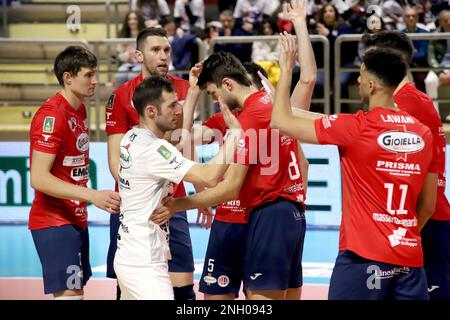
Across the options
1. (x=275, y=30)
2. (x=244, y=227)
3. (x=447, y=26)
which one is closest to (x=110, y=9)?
(x=275, y=30)

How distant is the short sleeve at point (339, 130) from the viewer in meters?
5.13

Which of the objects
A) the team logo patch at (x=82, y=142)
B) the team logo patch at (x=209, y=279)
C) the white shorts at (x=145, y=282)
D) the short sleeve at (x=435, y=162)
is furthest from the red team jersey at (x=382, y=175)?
the team logo patch at (x=82, y=142)

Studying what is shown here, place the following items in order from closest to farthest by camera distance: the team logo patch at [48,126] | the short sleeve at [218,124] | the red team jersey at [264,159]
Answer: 1. the red team jersey at [264,159]
2. the team logo patch at [48,126]
3. the short sleeve at [218,124]

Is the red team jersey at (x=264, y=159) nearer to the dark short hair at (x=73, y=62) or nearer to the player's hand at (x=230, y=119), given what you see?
the player's hand at (x=230, y=119)

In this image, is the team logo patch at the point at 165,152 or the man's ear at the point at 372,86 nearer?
the man's ear at the point at 372,86

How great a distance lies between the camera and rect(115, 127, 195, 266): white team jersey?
5402 mm

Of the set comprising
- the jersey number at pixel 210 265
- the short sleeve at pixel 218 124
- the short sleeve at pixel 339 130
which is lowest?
the jersey number at pixel 210 265

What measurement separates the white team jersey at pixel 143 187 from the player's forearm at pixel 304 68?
111 cm

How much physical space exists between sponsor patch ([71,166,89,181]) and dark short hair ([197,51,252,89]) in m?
1.14

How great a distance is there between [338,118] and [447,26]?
7.53m

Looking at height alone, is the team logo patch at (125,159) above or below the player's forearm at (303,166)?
above

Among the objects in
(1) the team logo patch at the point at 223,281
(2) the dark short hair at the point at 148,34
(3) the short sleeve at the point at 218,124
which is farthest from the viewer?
(2) the dark short hair at the point at 148,34

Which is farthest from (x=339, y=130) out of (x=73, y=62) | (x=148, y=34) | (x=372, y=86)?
(x=148, y=34)

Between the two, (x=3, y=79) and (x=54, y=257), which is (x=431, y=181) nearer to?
(x=54, y=257)
